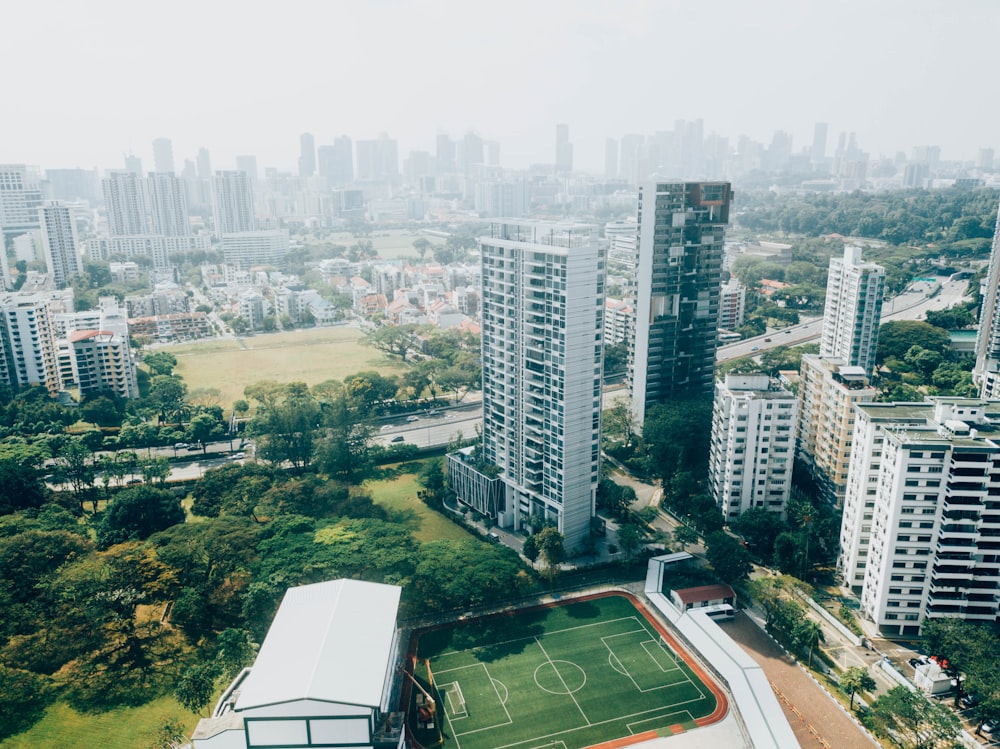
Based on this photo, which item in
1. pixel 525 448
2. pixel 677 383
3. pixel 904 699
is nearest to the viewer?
pixel 904 699

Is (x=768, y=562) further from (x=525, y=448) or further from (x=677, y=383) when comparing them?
(x=677, y=383)

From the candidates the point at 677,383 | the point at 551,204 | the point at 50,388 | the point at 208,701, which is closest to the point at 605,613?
the point at 208,701

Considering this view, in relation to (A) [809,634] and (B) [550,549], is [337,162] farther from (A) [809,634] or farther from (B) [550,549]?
(A) [809,634]

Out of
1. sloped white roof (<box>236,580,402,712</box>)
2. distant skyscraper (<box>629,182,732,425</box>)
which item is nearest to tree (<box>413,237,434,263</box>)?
distant skyscraper (<box>629,182,732,425</box>)

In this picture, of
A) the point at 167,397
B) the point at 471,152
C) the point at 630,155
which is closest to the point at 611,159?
the point at 630,155

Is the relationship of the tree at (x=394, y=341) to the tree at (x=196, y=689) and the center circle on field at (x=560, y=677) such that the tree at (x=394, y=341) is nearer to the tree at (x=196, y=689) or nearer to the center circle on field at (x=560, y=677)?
the center circle on field at (x=560, y=677)

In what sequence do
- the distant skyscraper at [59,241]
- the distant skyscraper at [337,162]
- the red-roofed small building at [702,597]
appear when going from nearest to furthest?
1. the red-roofed small building at [702,597]
2. the distant skyscraper at [59,241]
3. the distant skyscraper at [337,162]

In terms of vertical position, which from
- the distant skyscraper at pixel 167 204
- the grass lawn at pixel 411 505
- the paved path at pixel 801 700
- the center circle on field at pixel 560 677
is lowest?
the center circle on field at pixel 560 677

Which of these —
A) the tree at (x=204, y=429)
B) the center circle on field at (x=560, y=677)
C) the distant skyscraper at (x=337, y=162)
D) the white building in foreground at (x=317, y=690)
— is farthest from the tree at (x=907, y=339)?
the distant skyscraper at (x=337, y=162)
